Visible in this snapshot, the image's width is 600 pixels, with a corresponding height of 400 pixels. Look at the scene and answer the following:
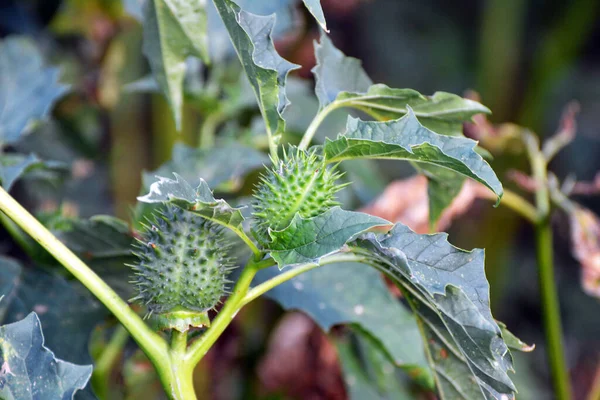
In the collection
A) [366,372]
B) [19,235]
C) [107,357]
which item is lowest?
[366,372]

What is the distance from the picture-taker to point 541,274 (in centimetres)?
105

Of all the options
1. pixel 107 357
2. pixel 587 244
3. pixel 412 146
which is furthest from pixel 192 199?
pixel 587 244

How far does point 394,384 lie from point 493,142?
510 millimetres

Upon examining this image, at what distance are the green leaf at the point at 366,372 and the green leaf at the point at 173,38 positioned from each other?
58 centimetres

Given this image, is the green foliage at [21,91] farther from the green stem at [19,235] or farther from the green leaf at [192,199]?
the green leaf at [192,199]

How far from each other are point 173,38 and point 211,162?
0.21 metres

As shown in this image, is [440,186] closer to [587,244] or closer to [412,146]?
[412,146]

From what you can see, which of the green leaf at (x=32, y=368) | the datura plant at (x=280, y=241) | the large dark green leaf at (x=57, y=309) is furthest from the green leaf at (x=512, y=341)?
the large dark green leaf at (x=57, y=309)

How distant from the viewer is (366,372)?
1.16 metres

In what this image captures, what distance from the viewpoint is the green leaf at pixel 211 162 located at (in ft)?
3.05

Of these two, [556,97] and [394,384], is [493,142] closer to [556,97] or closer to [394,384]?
[394,384]

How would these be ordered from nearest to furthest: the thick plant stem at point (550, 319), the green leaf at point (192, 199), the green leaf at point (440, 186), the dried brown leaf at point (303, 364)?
the green leaf at point (192, 199) < the green leaf at point (440, 186) < the thick plant stem at point (550, 319) < the dried brown leaf at point (303, 364)

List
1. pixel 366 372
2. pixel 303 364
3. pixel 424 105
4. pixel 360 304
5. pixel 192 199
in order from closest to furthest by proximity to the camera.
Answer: pixel 192 199, pixel 424 105, pixel 360 304, pixel 366 372, pixel 303 364

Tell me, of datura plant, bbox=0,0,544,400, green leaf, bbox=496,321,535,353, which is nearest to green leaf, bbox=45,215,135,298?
datura plant, bbox=0,0,544,400
